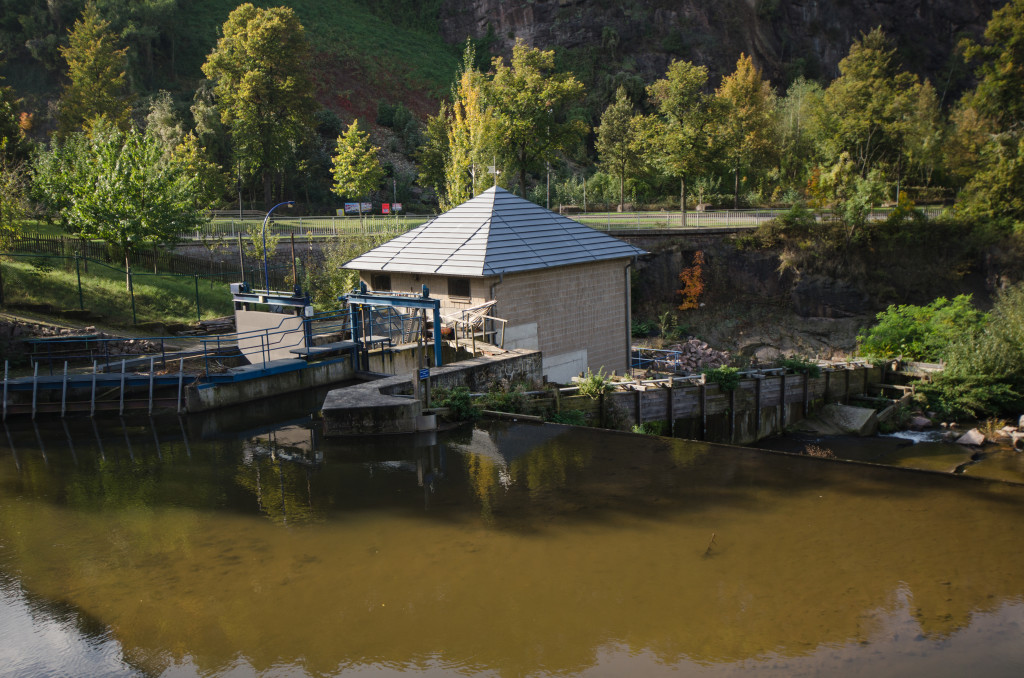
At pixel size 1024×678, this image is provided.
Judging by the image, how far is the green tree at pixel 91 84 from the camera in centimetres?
5275

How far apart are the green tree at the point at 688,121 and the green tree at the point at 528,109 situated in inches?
212

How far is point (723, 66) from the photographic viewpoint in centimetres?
8388

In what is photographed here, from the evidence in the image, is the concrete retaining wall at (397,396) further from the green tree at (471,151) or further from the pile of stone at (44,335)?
the green tree at (471,151)

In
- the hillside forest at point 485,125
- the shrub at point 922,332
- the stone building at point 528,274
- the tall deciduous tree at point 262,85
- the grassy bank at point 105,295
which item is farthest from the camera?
the tall deciduous tree at point 262,85

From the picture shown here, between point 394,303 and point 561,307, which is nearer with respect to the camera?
point 394,303

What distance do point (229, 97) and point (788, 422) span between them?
46.0 m

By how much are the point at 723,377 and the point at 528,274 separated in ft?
19.9

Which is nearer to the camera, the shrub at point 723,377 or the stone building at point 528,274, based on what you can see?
the shrub at point 723,377

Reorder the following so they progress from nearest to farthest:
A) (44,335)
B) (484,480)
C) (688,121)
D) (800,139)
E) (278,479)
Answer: (484,480) < (278,479) < (44,335) < (688,121) < (800,139)

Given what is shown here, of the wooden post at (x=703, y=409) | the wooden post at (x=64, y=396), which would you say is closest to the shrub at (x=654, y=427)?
the wooden post at (x=703, y=409)

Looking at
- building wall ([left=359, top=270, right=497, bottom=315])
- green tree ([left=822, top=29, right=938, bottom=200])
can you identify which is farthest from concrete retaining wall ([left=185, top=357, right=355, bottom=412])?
green tree ([left=822, top=29, right=938, bottom=200])

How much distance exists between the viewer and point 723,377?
2080cm

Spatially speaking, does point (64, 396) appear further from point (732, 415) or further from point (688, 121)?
point (688, 121)

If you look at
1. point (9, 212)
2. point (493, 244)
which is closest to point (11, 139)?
point (9, 212)
